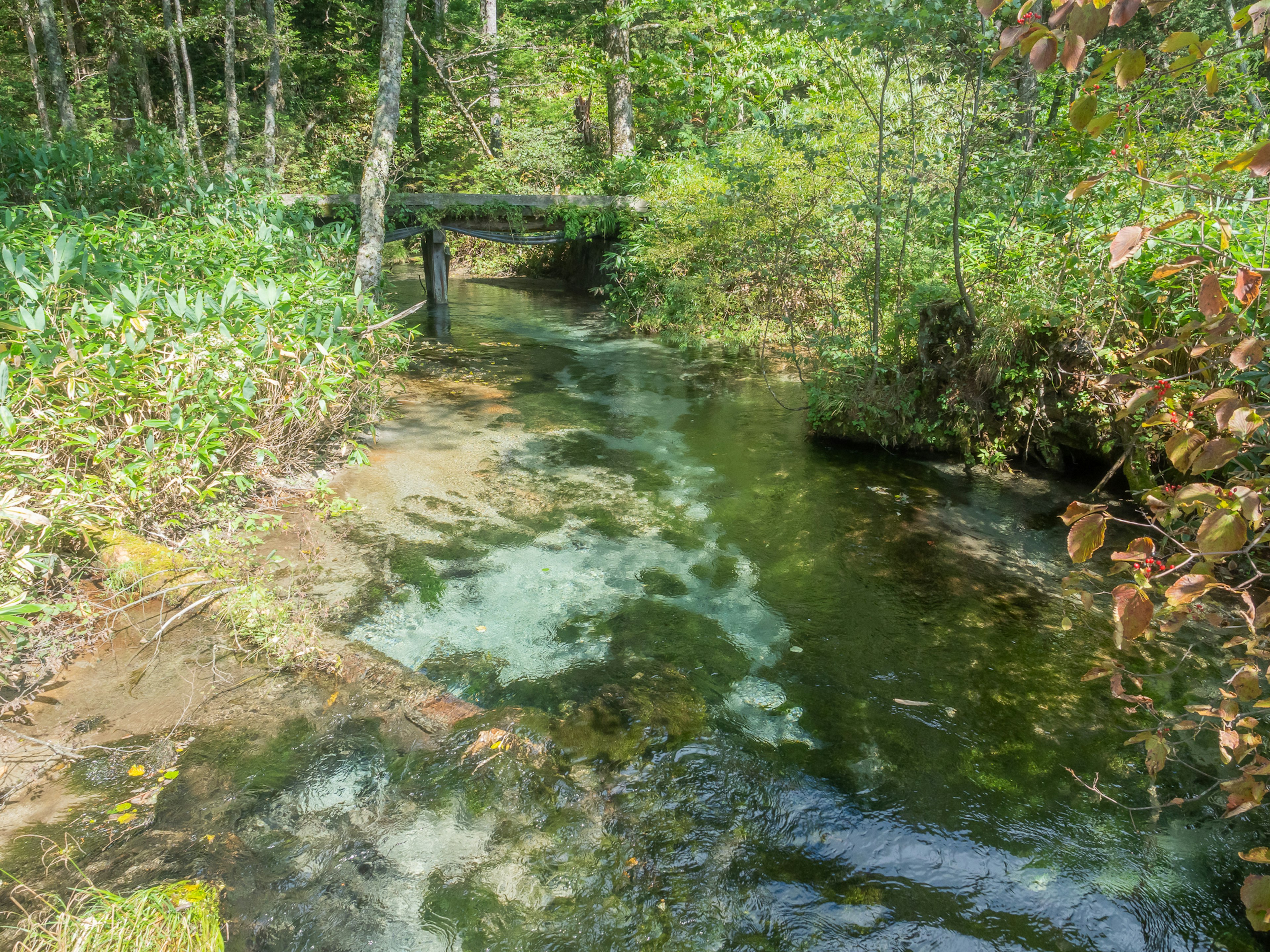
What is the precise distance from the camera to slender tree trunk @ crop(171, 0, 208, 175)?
51.6ft

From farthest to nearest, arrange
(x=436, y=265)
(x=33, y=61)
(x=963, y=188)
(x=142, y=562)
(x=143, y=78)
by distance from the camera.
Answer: (x=143, y=78)
(x=33, y=61)
(x=436, y=265)
(x=963, y=188)
(x=142, y=562)

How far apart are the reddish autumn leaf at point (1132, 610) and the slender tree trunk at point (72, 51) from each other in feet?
84.6

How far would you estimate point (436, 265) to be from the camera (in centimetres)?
1648

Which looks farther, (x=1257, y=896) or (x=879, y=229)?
(x=879, y=229)

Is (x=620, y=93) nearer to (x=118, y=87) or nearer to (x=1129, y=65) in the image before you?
(x=118, y=87)

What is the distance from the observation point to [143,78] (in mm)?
19328

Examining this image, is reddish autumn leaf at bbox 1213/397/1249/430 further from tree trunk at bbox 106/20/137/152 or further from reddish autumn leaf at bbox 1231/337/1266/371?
tree trunk at bbox 106/20/137/152

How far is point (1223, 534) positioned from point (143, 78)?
2456 centimetres

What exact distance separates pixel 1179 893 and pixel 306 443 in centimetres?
679

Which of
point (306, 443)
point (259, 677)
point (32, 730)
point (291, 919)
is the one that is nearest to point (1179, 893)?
point (291, 919)

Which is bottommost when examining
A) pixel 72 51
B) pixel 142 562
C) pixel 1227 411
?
pixel 142 562

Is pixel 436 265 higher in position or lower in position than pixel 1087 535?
lower

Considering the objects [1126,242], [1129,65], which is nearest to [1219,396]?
[1126,242]

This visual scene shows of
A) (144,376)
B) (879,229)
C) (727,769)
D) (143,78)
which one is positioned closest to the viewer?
(727,769)
